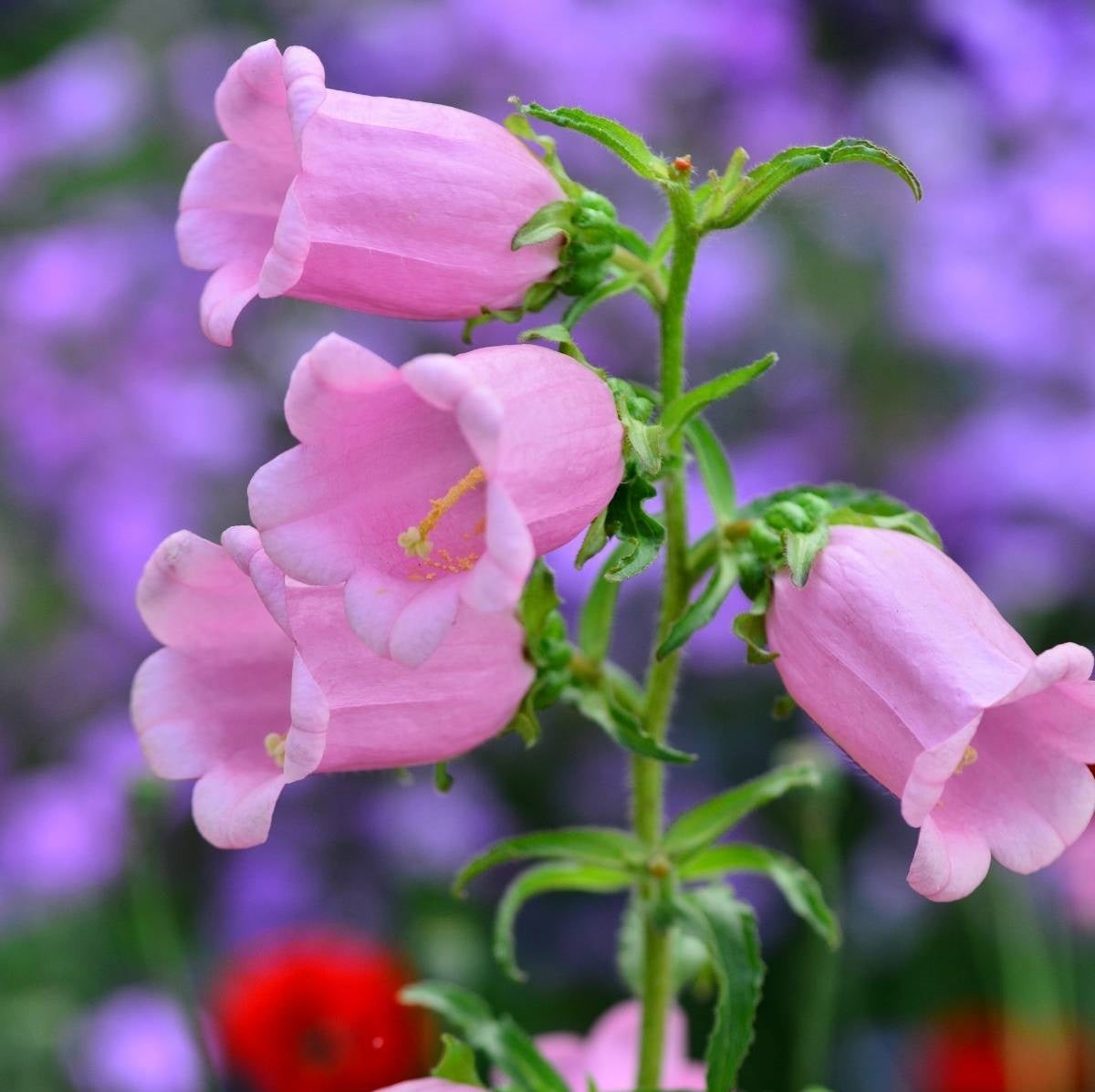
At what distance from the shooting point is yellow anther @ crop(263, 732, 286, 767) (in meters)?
0.96

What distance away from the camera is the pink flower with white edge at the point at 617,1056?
52.1 inches

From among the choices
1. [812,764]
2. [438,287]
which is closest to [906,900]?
[812,764]

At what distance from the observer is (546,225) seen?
3.22 ft

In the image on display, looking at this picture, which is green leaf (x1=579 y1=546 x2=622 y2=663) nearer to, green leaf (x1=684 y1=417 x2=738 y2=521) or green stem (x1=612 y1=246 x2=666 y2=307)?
green leaf (x1=684 y1=417 x2=738 y2=521)

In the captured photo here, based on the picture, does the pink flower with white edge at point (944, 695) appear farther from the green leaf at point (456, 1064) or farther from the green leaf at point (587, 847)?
the green leaf at point (456, 1064)

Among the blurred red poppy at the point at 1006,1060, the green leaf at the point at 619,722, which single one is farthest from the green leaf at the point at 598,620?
the blurred red poppy at the point at 1006,1060

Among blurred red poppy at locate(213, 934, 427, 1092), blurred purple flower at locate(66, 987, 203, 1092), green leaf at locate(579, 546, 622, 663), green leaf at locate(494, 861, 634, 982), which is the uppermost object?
green leaf at locate(579, 546, 622, 663)

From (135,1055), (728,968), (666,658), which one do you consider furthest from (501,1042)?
(135,1055)

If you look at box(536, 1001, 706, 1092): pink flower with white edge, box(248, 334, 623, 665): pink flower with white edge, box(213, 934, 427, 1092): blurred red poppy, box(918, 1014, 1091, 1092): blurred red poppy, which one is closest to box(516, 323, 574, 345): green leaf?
box(248, 334, 623, 665): pink flower with white edge

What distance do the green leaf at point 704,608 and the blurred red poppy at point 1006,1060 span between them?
3.23 feet

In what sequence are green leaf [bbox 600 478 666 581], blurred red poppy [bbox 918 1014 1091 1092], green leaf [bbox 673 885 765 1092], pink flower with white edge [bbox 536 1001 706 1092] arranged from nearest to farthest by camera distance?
green leaf [bbox 600 478 666 581] < green leaf [bbox 673 885 765 1092] < pink flower with white edge [bbox 536 1001 706 1092] < blurred red poppy [bbox 918 1014 1091 1092]

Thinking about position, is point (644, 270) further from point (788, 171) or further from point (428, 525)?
point (428, 525)

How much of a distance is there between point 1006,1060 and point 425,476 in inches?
46.0

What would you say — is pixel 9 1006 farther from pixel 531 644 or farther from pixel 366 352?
pixel 366 352
